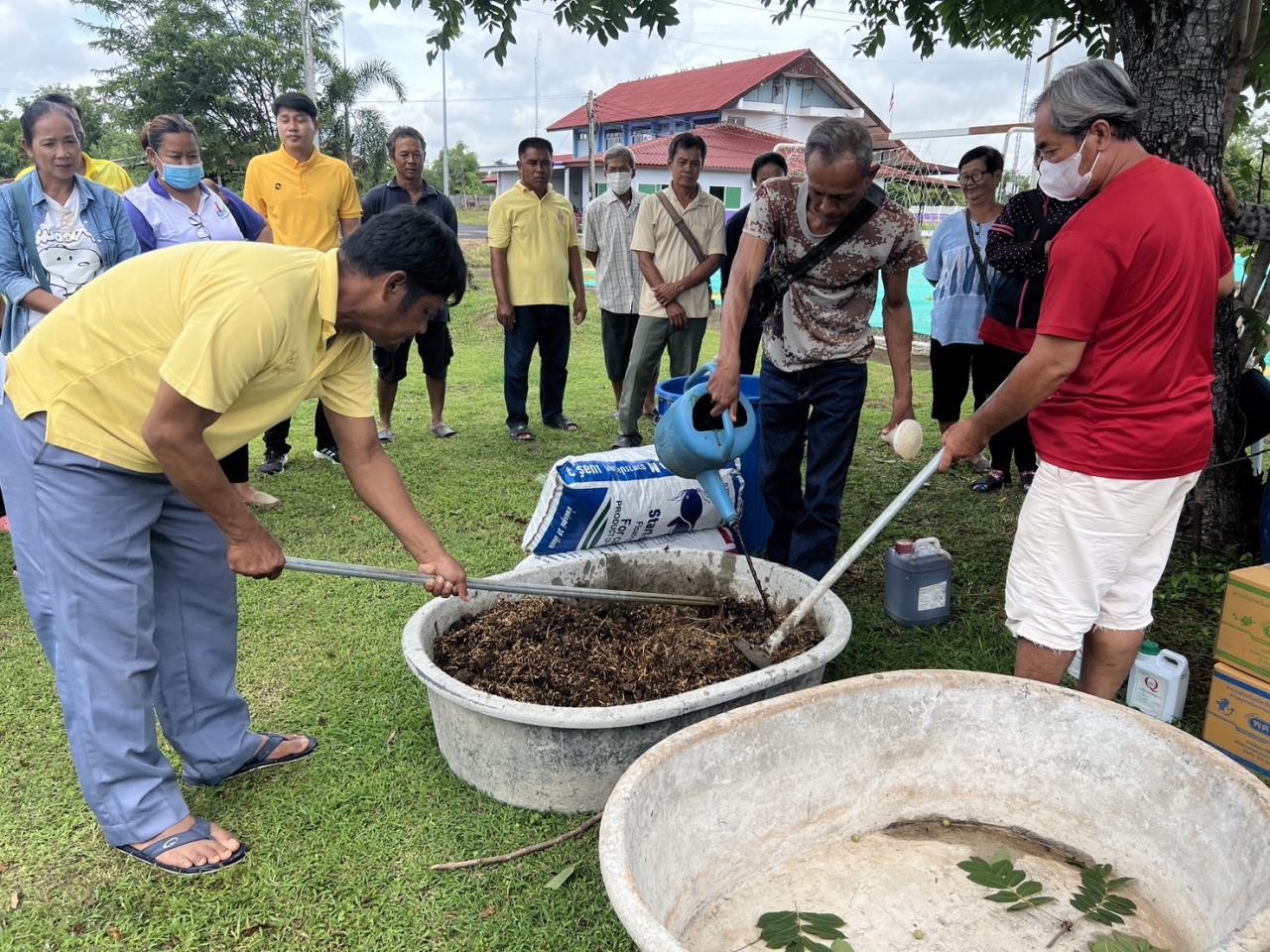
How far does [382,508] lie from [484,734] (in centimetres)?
66

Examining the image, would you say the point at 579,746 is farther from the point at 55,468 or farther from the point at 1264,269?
the point at 1264,269

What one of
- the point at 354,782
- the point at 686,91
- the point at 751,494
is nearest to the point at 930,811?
the point at 354,782

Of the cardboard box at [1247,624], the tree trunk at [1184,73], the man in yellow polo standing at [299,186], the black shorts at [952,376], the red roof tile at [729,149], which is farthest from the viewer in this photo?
the red roof tile at [729,149]

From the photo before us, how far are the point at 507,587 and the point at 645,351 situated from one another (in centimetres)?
331

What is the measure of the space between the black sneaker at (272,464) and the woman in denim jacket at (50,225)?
168 centimetres

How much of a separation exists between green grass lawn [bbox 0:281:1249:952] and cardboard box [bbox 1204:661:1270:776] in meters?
0.19

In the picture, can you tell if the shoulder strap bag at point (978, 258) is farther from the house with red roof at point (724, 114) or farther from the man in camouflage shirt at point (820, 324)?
the house with red roof at point (724, 114)

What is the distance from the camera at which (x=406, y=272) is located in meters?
1.87

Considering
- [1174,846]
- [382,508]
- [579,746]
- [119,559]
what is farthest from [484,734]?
[1174,846]

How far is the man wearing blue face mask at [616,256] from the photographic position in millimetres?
5969

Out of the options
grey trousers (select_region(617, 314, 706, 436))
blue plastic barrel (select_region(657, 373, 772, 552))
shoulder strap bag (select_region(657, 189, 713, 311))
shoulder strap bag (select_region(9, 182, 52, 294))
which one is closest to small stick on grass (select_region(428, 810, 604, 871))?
blue plastic barrel (select_region(657, 373, 772, 552))

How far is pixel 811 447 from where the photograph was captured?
3307mm

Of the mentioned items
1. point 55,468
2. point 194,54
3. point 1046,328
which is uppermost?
point 194,54

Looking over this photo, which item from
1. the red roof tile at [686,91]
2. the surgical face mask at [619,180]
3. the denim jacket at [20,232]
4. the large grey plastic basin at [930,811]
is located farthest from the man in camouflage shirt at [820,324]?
the red roof tile at [686,91]
